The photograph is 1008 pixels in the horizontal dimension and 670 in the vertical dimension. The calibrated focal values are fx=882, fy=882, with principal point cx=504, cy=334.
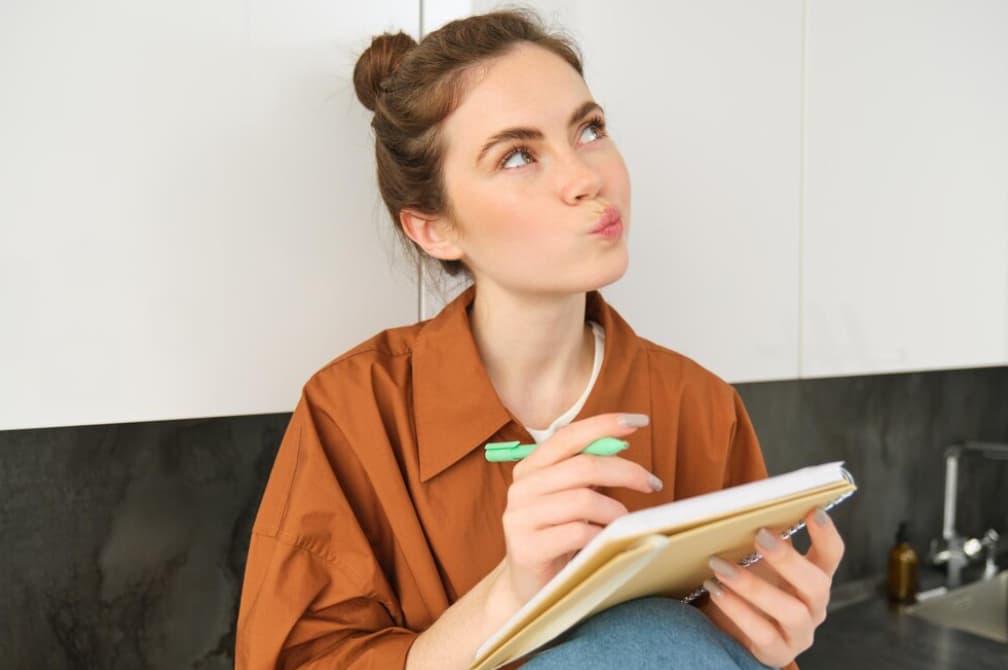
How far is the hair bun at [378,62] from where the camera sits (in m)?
0.96

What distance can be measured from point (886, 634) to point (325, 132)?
1.46m

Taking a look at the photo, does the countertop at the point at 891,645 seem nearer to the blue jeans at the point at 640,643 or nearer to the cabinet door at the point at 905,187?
the cabinet door at the point at 905,187

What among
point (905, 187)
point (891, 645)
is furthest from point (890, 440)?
point (905, 187)

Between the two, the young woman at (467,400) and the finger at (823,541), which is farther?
the young woman at (467,400)

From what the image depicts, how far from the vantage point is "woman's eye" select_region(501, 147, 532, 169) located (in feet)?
2.99

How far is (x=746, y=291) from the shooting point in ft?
4.27

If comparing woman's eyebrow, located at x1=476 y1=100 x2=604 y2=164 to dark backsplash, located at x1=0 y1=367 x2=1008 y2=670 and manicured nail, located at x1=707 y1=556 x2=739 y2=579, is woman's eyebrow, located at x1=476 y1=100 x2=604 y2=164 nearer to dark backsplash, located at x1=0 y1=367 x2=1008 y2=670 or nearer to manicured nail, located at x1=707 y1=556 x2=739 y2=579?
manicured nail, located at x1=707 y1=556 x2=739 y2=579

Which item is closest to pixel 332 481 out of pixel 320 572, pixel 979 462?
pixel 320 572

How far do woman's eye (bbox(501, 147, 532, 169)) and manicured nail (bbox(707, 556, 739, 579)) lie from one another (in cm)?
44

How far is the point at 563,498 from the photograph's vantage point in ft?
2.23

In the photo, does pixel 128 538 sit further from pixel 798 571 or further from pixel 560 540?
pixel 798 571

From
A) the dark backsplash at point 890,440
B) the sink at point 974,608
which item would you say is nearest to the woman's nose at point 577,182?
the dark backsplash at point 890,440

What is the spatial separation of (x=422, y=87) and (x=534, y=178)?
17 cm

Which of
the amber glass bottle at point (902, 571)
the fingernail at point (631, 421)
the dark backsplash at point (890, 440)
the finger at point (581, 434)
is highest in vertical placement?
the fingernail at point (631, 421)
